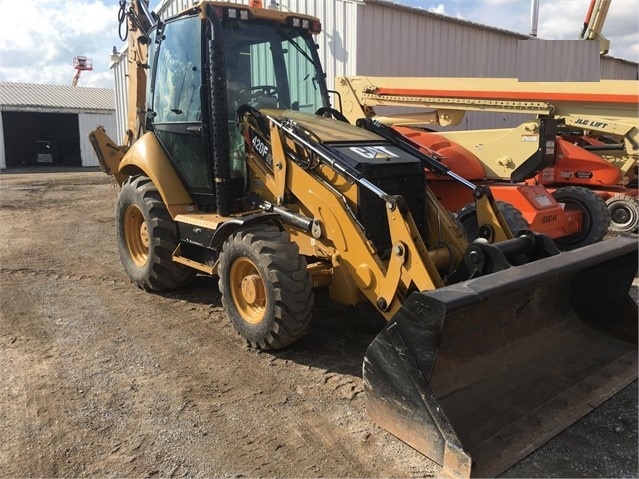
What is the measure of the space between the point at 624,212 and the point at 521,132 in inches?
101

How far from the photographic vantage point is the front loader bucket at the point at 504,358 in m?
2.93

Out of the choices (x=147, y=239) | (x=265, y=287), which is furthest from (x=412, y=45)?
(x=265, y=287)

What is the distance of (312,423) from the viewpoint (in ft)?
11.1

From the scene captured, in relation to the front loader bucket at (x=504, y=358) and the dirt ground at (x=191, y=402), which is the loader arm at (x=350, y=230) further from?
the dirt ground at (x=191, y=402)

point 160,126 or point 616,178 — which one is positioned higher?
point 160,126

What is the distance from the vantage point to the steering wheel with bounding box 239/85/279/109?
16.8ft

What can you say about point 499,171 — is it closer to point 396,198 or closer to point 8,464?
point 396,198

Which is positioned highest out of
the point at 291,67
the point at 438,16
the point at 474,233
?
the point at 438,16

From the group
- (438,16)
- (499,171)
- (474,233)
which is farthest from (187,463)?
(438,16)

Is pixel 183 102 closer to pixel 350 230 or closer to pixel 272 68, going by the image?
pixel 272 68

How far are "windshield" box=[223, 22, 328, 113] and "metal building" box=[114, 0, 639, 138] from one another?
4.43 m

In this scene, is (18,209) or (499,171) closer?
(499,171)

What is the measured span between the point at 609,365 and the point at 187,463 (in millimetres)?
2840

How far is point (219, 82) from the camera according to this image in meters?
4.73
